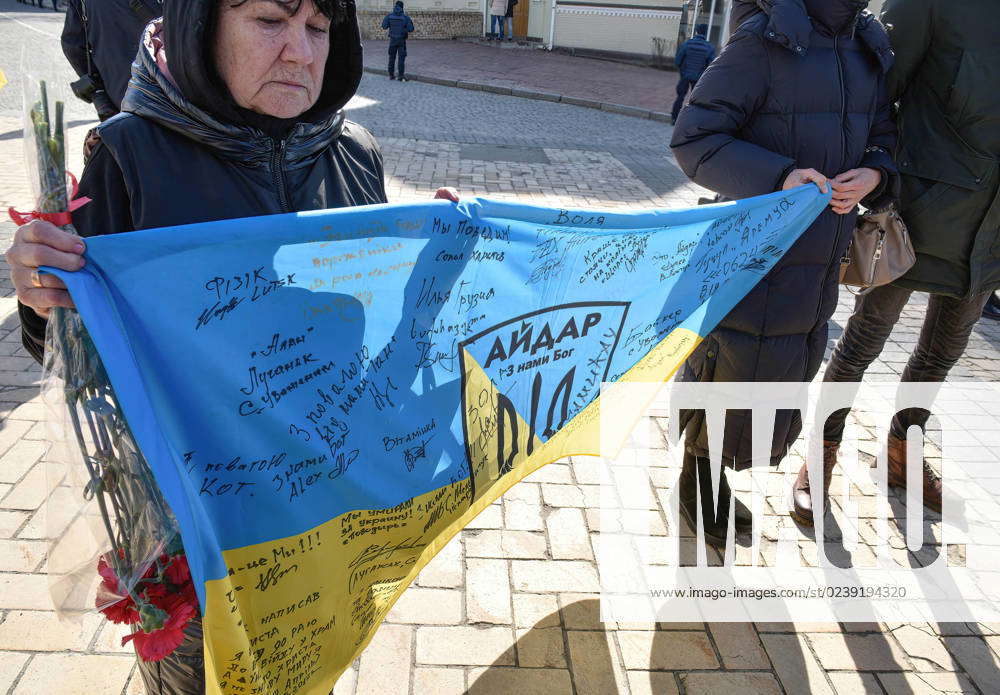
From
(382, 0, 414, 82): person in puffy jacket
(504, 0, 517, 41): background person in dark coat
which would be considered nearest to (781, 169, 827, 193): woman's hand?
(382, 0, 414, 82): person in puffy jacket

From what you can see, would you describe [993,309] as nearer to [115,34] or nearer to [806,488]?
[806,488]

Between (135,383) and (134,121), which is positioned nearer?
(135,383)

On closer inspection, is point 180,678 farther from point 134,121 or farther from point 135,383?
point 134,121

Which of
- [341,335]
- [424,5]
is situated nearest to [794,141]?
[341,335]

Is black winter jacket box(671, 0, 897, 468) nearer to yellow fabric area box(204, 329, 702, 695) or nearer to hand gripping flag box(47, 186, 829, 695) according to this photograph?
hand gripping flag box(47, 186, 829, 695)

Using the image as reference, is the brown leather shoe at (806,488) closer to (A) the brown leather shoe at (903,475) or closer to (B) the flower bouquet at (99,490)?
(A) the brown leather shoe at (903,475)

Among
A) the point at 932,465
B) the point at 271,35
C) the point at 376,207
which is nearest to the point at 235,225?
the point at 376,207

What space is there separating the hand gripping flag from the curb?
14549 mm

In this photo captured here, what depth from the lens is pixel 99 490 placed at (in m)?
1.39

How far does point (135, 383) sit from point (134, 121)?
0.66m

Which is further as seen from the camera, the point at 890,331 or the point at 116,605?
the point at 890,331

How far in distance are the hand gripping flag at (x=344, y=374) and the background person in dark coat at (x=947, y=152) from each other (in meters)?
1.15

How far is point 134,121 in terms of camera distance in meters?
1.57

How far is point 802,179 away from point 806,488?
163cm
